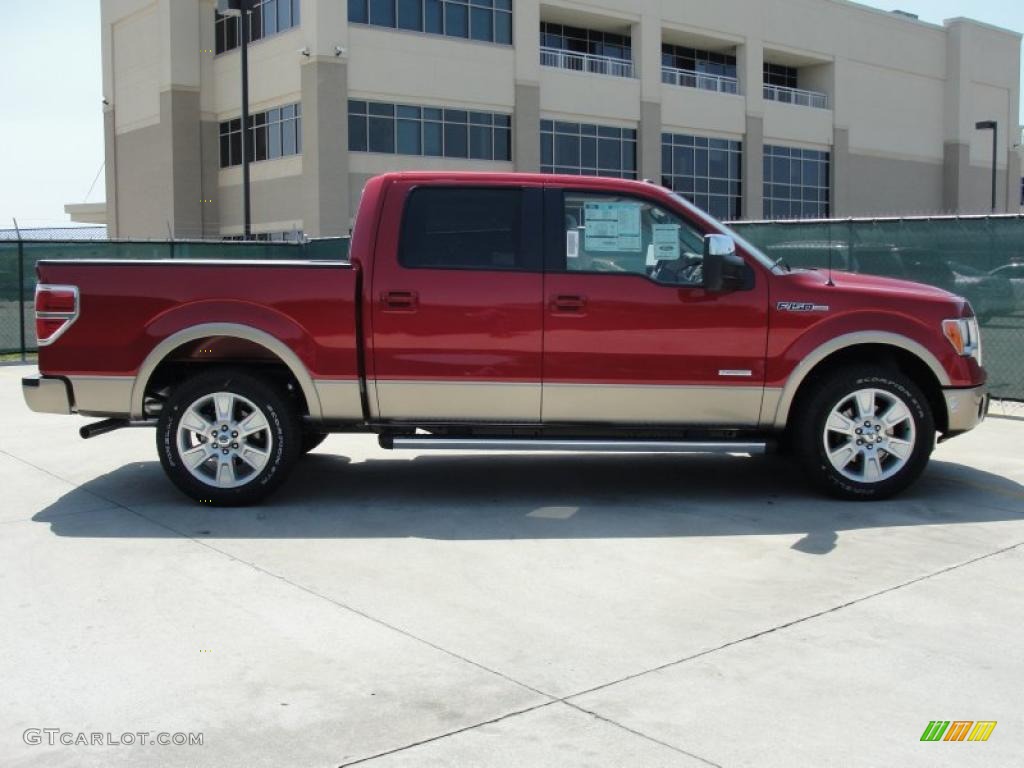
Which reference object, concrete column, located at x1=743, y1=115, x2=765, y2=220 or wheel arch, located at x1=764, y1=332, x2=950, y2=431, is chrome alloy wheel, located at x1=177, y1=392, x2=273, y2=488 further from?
concrete column, located at x1=743, y1=115, x2=765, y2=220

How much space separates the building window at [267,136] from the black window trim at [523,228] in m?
31.4

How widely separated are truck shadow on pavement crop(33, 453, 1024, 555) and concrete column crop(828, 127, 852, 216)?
46273 mm

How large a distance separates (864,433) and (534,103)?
35009 millimetres

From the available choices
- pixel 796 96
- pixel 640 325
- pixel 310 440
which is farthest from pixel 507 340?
pixel 796 96

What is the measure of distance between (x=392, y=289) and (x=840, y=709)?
4.00 metres

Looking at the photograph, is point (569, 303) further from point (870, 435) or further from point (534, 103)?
point (534, 103)

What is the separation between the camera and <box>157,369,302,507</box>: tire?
7078mm

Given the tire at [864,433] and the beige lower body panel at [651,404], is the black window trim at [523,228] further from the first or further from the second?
the tire at [864,433]

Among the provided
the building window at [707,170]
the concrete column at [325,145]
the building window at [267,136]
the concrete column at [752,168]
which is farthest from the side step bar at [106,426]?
the concrete column at [752,168]

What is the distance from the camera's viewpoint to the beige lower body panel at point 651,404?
23.3 feet

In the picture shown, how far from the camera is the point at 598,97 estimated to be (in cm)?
4319

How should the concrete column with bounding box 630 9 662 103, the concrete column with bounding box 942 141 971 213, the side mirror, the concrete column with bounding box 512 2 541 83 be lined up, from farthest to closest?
the concrete column with bounding box 942 141 971 213
the concrete column with bounding box 630 9 662 103
the concrete column with bounding box 512 2 541 83
the side mirror

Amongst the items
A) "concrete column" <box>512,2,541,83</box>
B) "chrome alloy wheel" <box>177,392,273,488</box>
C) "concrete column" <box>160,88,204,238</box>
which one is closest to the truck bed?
"chrome alloy wheel" <box>177,392,273,488</box>

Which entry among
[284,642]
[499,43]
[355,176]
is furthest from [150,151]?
[284,642]
